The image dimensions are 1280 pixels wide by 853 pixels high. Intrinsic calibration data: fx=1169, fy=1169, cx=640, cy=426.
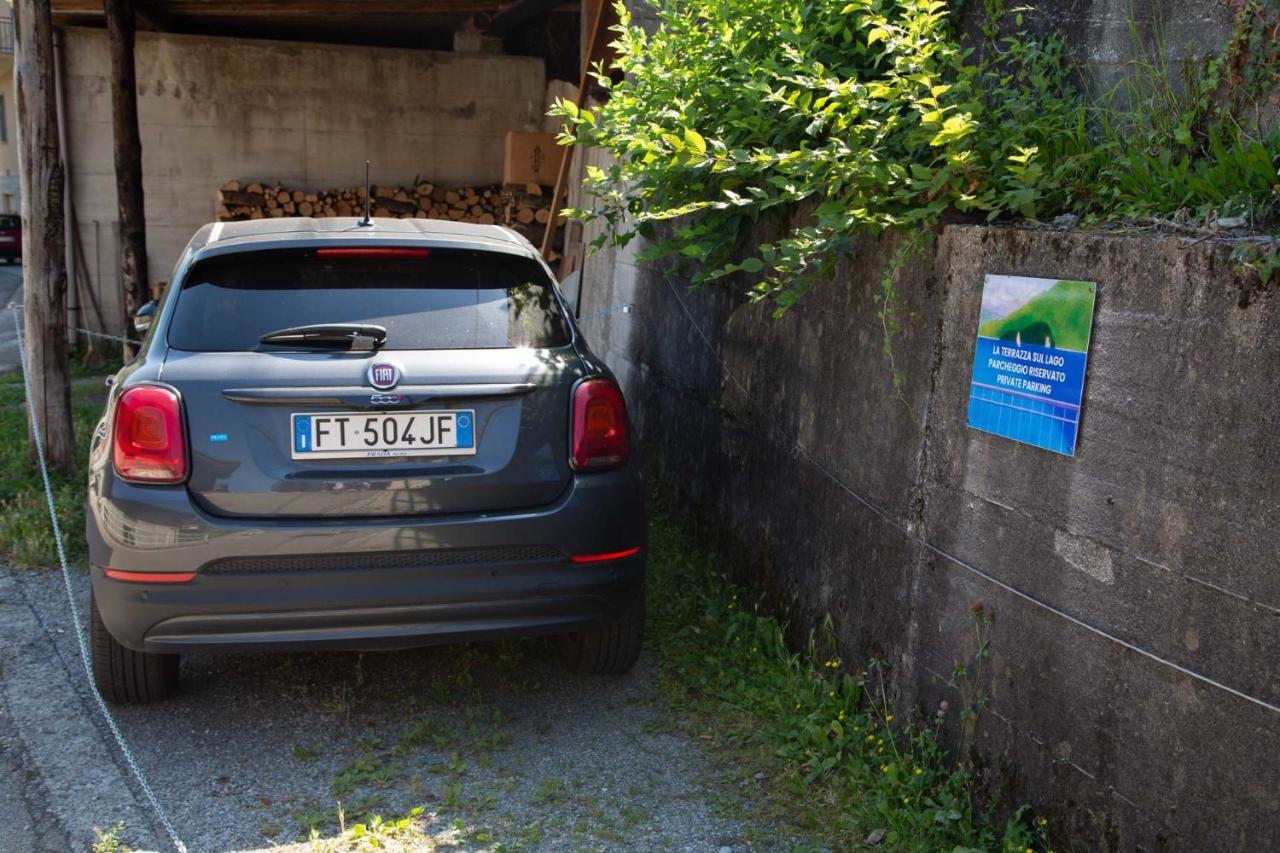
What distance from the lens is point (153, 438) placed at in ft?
12.0

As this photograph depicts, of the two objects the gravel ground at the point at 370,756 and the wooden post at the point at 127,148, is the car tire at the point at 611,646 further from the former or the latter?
the wooden post at the point at 127,148

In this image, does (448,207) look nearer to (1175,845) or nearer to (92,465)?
(92,465)

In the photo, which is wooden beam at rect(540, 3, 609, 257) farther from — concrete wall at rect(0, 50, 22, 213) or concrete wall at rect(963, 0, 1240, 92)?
concrete wall at rect(0, 50, 22, 213)

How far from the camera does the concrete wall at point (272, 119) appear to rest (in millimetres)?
13602

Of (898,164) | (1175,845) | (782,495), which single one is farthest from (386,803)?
(898,164)

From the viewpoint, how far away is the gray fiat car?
12.0 ft

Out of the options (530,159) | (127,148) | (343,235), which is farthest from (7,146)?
(343,235)

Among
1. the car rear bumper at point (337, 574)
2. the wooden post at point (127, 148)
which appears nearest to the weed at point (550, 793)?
the car rear bumper at point (337, 574)

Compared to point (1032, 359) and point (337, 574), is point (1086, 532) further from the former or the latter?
point (337, 574)

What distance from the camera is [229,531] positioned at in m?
3.63

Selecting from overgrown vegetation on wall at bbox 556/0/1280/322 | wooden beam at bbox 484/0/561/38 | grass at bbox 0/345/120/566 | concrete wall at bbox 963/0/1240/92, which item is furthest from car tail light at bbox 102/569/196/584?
wooden beam at bbox 484/0/561/38

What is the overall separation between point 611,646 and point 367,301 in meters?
1.57

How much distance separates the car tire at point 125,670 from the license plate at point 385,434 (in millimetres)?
1086

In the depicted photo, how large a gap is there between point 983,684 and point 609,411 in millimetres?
1549
